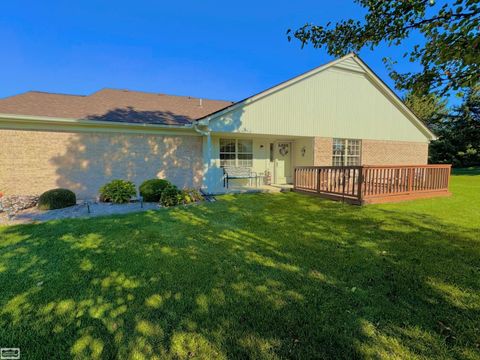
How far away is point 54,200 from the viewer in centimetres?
688

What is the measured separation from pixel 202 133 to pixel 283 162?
520cm

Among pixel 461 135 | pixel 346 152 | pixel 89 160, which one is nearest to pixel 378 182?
pixel 346 152

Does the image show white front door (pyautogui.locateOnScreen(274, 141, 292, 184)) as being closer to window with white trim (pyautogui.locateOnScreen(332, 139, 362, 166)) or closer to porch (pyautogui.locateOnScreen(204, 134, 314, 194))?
porch (pyautogui.locateOnScreen(204, 134, 314, 194))

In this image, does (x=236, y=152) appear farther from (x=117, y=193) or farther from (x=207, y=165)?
(x=117, y=193)

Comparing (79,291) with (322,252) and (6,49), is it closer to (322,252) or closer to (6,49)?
(322,252)

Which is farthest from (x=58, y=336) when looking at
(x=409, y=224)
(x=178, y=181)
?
(x=178, y=181)

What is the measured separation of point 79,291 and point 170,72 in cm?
1691

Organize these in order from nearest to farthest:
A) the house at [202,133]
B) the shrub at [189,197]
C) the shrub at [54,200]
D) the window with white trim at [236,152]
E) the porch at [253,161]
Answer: the shrub at [54,200]
the shrub at [189,197]
the house at [202,133]
the porch at [253,161]
the window with white trim at [236,152]

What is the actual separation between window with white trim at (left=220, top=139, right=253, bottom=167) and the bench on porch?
1.27 feet

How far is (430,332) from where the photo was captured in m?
2.00

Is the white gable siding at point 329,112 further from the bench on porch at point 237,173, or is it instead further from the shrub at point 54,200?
the shrub at point 54,200

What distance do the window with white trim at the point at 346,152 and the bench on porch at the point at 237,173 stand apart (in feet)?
14.6

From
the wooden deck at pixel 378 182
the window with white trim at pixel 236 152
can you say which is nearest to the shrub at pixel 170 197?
the window with white trim at pixel 236 152

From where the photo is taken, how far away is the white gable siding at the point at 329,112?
9953 mm
